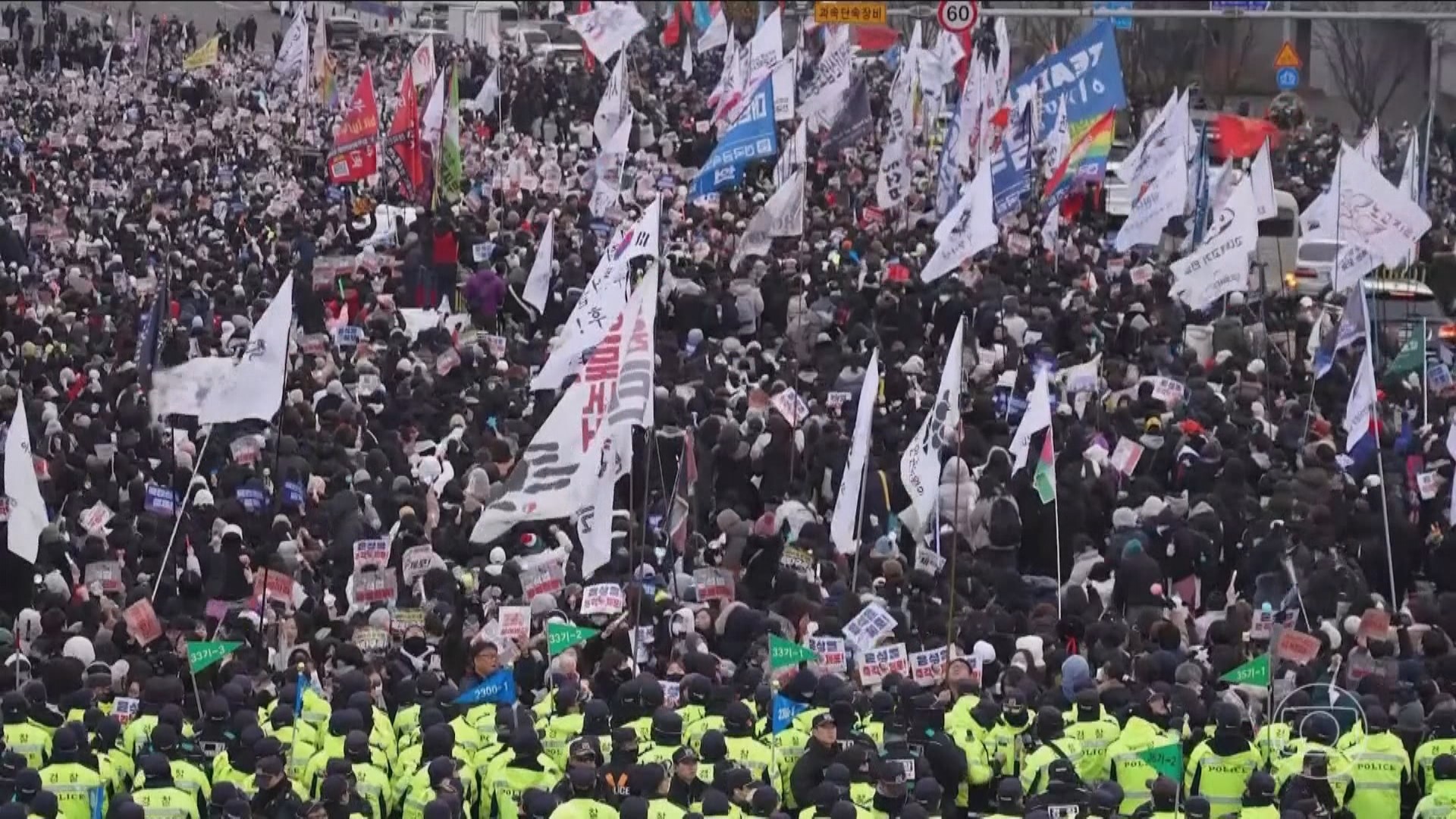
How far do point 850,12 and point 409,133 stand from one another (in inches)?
381

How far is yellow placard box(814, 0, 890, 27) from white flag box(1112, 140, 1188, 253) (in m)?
11.2

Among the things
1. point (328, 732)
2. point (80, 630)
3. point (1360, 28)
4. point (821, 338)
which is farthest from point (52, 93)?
point (328, 732)

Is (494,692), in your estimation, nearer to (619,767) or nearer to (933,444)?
(619,767)

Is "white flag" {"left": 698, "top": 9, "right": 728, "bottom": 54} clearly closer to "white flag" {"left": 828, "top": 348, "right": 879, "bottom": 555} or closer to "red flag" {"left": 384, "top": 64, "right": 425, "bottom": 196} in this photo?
"red flag" {"left": 384, "top": 64, "right": 425, "bottom": 196}

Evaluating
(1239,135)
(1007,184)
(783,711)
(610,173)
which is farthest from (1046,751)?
(1239,135)

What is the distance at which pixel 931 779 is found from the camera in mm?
12828

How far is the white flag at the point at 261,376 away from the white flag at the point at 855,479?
3727 mm

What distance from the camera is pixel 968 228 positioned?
25.5 meters

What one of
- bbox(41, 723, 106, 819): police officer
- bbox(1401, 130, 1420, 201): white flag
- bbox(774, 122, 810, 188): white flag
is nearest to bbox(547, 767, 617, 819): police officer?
bbox(41, 723, 106, 819): police officer

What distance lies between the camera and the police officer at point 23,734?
13844 millimetres

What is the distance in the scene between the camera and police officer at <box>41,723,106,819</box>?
1312cm

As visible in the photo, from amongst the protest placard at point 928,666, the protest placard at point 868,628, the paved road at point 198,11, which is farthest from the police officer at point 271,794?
the paved road at point 198,11

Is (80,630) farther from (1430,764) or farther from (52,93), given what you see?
(52,93)

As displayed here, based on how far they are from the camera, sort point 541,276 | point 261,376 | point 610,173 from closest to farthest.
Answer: point 261,376, point 541,276, point 610,173
